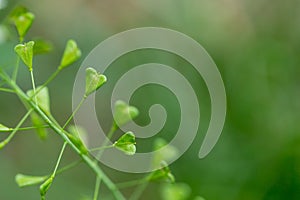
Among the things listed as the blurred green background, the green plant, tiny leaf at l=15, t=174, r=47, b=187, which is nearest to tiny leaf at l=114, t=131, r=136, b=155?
the green plant

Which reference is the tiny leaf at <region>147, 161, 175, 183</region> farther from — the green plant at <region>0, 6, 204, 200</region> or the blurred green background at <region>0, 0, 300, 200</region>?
the blurred green background at <region>0, 0, 300, 200</region>

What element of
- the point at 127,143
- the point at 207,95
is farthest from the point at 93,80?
the point at 207,95

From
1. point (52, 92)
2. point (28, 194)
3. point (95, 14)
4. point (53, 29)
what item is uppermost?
point (95, 14)

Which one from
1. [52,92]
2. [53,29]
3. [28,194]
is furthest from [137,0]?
[28,194]

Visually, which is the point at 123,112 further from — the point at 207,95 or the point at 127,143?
the point at 207,95

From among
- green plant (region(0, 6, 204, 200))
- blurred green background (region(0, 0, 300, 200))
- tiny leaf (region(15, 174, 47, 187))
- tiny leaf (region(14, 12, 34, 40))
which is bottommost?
tiny leaf (region(15, 174, 47, 187))

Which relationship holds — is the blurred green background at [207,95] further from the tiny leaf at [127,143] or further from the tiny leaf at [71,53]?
the tiny leaf at [127,143]

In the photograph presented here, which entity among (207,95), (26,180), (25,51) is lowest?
(26,180)

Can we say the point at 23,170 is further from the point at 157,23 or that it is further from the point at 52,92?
the point at 157,23
